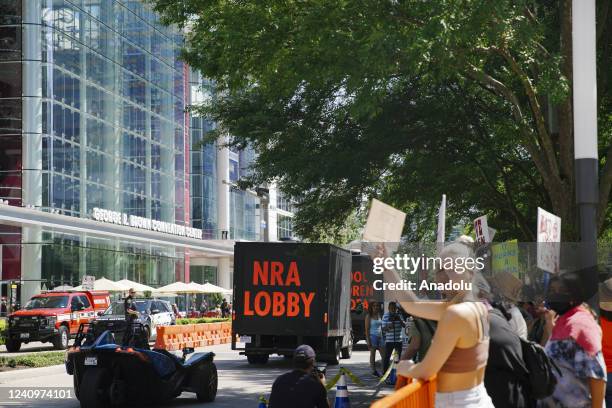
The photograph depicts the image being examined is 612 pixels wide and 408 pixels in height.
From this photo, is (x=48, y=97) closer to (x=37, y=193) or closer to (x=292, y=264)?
(x=37, y=193)

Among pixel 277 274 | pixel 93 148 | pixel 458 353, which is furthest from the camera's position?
pixel 93 148

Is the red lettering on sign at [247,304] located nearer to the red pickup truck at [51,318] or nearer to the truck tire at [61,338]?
the red pickup truck at [51,318]

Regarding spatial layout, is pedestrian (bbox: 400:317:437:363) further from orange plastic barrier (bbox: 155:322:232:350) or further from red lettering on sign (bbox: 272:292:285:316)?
orange plastic barrier (bbox: 155:322:232:350)

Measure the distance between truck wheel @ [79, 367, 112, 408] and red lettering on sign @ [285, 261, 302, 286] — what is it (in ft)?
35.8

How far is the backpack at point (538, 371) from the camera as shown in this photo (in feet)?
22.9

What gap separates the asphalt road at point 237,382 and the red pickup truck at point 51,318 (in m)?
7.27

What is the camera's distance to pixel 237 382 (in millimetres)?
21281

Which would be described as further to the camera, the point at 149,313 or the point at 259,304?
the point at 149,313

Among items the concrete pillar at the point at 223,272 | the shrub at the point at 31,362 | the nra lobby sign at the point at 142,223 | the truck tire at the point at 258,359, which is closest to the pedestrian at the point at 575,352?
the truck tire at the point at 258,359

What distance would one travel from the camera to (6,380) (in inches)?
843

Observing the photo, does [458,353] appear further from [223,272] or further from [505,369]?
[223,272]

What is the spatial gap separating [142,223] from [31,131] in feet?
41.5

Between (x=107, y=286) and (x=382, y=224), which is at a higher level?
(x=382, y=224)

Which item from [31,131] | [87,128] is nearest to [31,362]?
[31,131]
